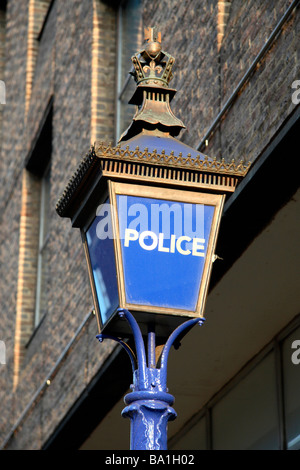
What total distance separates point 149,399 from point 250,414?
5673 mm

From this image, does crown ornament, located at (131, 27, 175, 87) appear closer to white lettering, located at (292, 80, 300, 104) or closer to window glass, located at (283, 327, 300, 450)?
white lettering, located at (292, 80, 300, 104)

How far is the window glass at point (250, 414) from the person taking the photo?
32.3 ft

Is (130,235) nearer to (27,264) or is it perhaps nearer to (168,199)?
(168,199)

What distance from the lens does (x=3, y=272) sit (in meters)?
17.2

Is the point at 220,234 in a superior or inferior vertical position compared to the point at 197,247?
superior

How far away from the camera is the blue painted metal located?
4.66 m

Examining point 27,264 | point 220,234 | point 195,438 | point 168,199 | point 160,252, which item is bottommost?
point 160,252

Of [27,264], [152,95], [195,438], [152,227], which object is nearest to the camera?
[152,227]

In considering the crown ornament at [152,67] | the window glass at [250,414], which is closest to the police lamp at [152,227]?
the crown ornament at [152,67]

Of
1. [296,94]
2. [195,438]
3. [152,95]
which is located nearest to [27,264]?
[195,438]

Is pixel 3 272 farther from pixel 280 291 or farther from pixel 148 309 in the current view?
pixel 148 309

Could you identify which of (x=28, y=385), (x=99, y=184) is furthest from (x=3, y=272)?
(x=99, y=184)

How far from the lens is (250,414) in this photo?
33.7 ft

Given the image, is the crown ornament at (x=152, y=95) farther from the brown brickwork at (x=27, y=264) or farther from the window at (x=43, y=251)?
the brown brickwork at (x=27, y=264)
